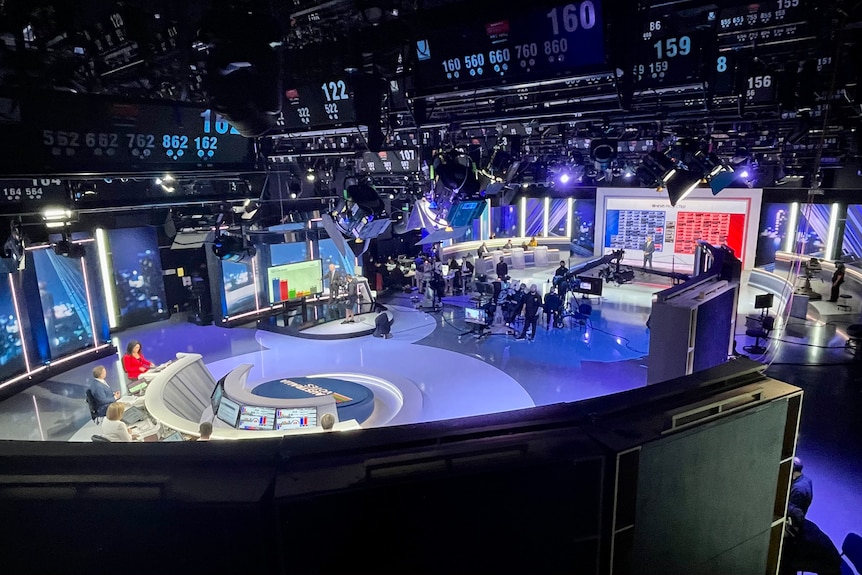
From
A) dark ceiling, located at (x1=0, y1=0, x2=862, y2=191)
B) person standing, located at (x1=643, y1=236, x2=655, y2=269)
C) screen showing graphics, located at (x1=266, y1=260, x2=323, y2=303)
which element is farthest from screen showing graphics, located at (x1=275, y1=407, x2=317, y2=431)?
person standing, located at (x1=643, y1=236, x2=655, y2=269)

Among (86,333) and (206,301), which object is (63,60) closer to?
(86,333)

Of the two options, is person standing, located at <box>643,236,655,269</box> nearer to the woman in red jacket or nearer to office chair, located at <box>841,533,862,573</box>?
office chair, located at <box>841,533,862,573</box>

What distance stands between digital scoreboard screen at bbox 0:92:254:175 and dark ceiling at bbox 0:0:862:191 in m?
0.77

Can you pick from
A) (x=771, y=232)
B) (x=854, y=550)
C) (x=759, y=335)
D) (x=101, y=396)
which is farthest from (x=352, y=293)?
(x=771, y=232)

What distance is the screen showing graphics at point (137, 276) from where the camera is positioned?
13219mm

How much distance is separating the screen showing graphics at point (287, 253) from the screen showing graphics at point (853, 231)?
17429mm

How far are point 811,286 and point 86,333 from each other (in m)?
20.8

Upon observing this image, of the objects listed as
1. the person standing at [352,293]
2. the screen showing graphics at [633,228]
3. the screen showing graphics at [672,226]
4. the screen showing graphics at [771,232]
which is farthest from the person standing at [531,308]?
the screen showing graphics at [771,232]

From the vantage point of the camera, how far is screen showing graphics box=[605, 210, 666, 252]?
2103 cm

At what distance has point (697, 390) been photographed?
2.04 m

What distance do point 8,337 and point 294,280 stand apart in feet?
24.1

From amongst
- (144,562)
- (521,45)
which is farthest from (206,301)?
(144,562)

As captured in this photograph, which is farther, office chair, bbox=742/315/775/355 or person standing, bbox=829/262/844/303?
person standing, bbox=829/262/844/303

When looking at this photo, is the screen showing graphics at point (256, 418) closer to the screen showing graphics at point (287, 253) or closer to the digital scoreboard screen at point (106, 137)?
the digital scoreboard screen at point (106, 137)
